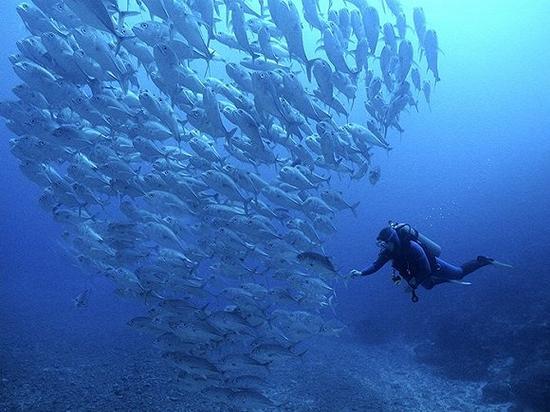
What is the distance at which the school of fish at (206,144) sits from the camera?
18.8 ft

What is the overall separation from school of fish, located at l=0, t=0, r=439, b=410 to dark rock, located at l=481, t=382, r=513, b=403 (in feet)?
13.5

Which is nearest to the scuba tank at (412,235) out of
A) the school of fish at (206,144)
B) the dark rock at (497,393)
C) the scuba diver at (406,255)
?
the scuba diver at (406,255)

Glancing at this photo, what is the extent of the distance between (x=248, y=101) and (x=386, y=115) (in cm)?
A: 281

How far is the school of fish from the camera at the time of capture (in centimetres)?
574

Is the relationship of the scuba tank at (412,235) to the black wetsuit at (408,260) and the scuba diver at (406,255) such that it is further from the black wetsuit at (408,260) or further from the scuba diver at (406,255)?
the black wetsuit at (408,260)

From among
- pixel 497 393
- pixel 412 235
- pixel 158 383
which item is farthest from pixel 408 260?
pixel 158 383

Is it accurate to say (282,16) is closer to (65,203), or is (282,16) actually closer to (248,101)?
(248,101)

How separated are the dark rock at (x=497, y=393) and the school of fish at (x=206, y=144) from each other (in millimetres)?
4107

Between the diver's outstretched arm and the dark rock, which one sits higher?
the dark rock

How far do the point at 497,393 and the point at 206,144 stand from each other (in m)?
8.05

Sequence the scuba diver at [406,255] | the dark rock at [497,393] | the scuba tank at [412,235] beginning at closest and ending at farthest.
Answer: the scuba diver at [406,255] < the scuba tank at [412,235] < the dark rock at [497,393]

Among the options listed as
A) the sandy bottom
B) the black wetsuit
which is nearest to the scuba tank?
the black wetsuit

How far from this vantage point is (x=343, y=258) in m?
41.5

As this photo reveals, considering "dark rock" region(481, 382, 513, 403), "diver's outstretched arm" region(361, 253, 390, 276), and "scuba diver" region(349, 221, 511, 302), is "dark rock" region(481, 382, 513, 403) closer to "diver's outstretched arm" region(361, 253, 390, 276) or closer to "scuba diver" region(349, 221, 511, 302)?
"scuba diver" region(349, 221, 511, 302)
